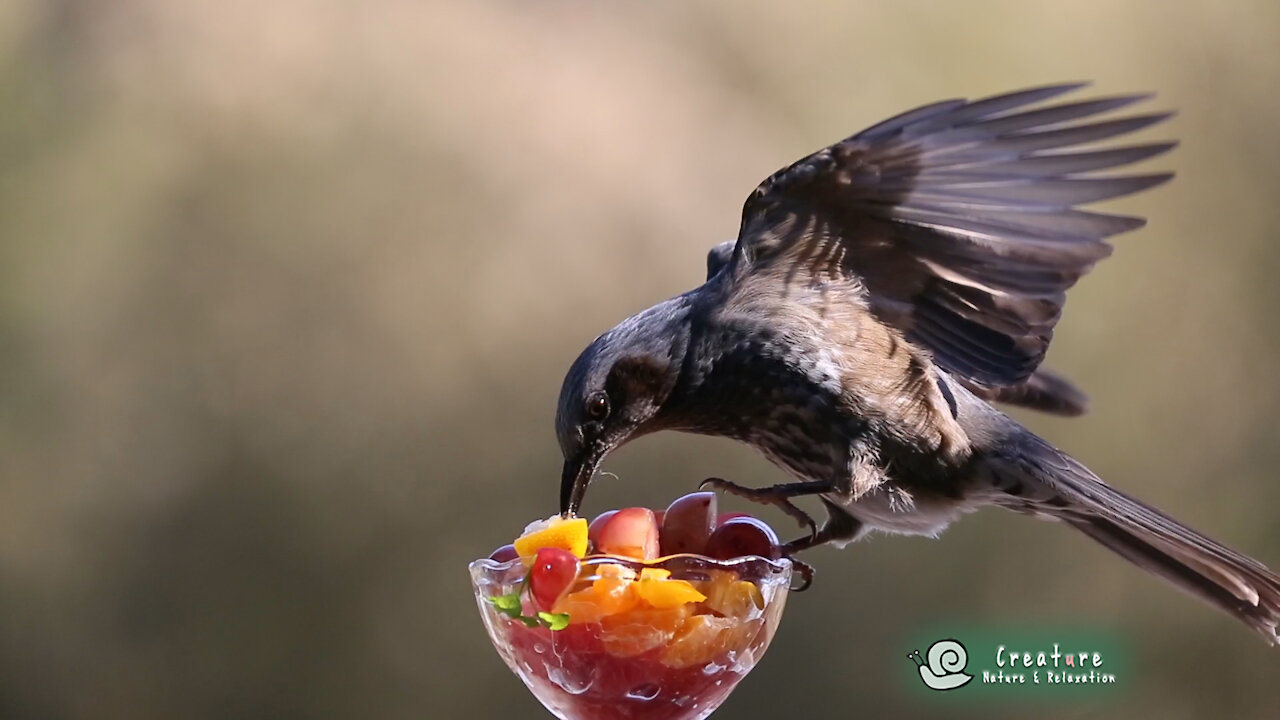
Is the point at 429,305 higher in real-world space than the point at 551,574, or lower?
higher

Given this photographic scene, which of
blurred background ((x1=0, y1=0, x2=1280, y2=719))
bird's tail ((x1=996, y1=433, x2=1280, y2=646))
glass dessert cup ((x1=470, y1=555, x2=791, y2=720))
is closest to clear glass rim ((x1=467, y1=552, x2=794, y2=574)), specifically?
glass dessert cup ((x1=470, y1=555, x2=791, y2=720))

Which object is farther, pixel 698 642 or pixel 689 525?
pixel 689 525

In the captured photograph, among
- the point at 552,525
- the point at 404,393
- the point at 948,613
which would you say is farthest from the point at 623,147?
the point at 552,525

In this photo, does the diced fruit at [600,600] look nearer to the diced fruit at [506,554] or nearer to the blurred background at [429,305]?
the diced fruit at [506,554]

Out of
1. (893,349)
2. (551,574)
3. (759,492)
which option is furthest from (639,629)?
(893,349)

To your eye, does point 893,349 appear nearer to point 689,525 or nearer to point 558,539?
point 689,525

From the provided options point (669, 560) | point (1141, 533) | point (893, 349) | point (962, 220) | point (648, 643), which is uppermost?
point (962, 220)

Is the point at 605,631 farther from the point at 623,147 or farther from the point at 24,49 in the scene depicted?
the point at 24,49
